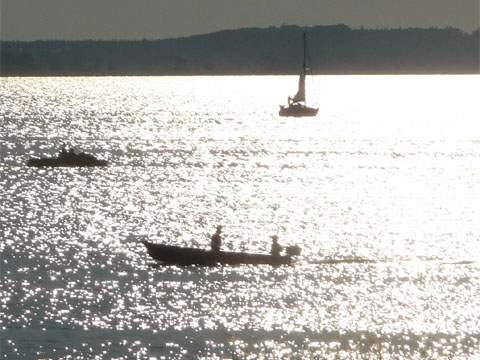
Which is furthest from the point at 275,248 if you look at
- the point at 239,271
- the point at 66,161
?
the point at 66,161

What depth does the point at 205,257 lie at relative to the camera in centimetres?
8600

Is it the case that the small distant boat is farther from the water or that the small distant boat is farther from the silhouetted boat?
the silhouetted boat

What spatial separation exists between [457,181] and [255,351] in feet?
329

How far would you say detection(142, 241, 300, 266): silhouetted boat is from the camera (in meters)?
86.1

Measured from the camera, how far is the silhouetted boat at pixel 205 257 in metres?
86.1

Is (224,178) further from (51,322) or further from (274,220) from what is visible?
(51,322)

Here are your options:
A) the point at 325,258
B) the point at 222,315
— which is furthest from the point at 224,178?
the point at 222,315

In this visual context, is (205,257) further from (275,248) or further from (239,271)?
(275,248)

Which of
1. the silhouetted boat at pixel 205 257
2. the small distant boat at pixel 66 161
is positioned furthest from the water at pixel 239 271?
the small distant boat at pixel 66 161

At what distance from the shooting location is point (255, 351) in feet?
208

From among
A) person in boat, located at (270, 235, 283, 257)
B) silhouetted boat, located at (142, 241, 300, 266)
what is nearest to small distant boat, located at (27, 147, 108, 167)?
silhouetted boat, located at (142, 241, 300, 266)

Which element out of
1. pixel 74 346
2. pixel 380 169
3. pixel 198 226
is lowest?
pixel 74 346

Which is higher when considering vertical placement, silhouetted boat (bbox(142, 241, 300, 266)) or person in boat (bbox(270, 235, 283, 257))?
person in boat (bbox(270, 235, 283, 257))

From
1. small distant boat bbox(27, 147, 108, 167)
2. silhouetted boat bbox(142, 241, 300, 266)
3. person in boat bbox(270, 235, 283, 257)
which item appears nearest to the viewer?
silhouetted boat bbox(142, 241, 300, 266)
